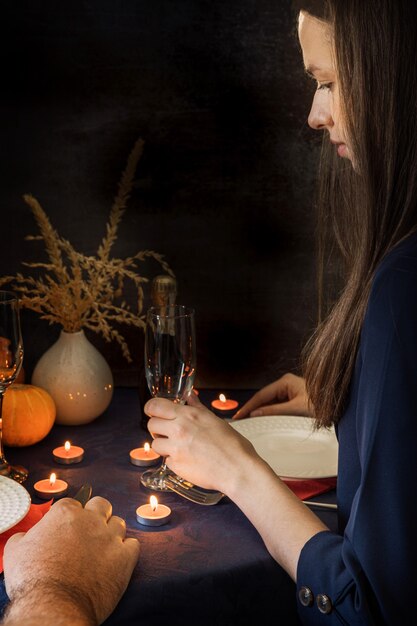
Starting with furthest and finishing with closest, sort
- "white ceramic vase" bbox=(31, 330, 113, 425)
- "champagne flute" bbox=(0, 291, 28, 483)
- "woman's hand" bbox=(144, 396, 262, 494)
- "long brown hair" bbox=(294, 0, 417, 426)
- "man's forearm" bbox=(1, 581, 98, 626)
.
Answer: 1. "white ceramic vase" bbox=(31, 330, 113, 425)
2. "champagne flute" bbox=(0, 291, 28, 483)
3. "woman's hand" bbox=(144, 396, 262, 494)
4. "long brown hair" bbox=(294, 0, 417, 426)
5. "man's forearm" bbox=(1, 581, 98, 626)

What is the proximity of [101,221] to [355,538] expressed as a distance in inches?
44.3

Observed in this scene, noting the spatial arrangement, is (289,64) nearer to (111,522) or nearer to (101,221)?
(101,221)

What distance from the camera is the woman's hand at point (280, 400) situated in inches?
59.9

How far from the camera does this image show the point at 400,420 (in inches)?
32.1

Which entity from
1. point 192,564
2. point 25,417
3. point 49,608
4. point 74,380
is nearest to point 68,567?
point 49,608

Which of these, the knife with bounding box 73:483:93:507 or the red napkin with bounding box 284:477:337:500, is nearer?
the knife with bounding box 73:483:93:507

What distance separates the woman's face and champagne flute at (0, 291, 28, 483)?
0.57 meters

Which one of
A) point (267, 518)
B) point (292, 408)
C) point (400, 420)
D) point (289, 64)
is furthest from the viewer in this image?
point (289, 64)

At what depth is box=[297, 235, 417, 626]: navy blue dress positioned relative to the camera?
2.68 ft

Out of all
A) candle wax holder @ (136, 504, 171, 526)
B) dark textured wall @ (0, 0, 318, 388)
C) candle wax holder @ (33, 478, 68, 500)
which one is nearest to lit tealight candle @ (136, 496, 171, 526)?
candle wax holder @ (136, 504, 171, 526)

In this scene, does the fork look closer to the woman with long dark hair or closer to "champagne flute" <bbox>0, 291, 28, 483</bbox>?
the woman with long dark hair

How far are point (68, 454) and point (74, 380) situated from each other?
Result: 0.67 ft

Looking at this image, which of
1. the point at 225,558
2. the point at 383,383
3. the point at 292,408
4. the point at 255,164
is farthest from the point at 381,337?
the point at 255,164

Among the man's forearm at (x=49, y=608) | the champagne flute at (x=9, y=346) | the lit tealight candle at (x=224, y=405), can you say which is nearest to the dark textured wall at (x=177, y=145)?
the lit tealight candle at (x=224, y=405)
